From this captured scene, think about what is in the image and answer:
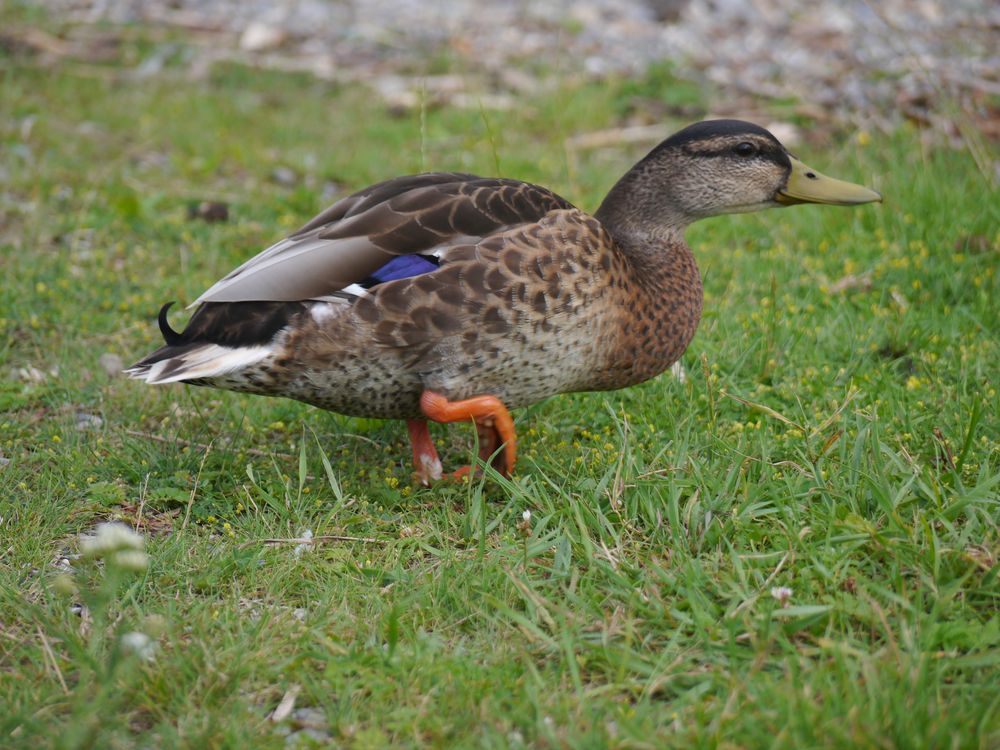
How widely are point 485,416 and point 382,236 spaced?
633 millimetres

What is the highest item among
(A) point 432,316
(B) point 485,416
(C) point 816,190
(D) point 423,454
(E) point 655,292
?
(C) point 816,190

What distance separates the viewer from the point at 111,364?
430 centimetres

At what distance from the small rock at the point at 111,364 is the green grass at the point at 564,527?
2.6 inches

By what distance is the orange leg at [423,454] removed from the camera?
3572 millimetres

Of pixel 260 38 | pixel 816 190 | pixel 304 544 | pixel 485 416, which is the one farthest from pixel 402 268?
pixel 260 38

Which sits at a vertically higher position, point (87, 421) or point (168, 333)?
point (168, 333)

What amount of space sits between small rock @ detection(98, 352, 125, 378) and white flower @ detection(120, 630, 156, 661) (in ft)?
6.39

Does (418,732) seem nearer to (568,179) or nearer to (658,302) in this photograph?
(658,302)

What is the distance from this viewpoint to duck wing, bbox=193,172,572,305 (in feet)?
10.6

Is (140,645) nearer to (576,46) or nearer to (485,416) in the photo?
(485,416)

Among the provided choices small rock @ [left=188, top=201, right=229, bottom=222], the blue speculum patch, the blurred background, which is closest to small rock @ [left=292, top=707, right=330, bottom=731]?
Result: the blue speculum patch

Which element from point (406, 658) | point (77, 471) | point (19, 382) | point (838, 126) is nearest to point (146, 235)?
point (19, 382)

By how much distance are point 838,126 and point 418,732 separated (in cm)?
532

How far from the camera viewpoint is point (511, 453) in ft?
11.4
